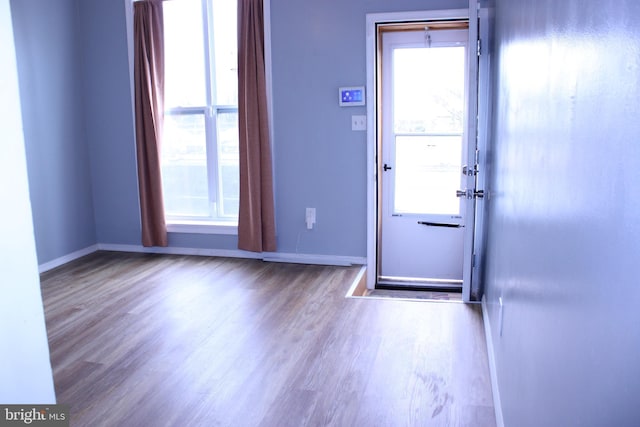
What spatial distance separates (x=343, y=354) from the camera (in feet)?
9.05

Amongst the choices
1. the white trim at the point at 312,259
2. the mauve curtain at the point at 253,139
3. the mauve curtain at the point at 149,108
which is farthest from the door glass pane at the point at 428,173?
the mauve curtain at the point at 149,108

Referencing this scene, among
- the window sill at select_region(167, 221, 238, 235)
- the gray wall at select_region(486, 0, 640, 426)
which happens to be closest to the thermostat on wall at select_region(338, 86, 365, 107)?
the window sill at select_region(167, 221, 238, 235)

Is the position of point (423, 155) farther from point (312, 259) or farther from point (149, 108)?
point (149, 108)

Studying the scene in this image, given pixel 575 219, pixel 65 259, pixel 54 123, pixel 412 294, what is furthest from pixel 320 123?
pixel 575 219

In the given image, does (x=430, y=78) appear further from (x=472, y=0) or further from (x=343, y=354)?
(x=343, y=354)

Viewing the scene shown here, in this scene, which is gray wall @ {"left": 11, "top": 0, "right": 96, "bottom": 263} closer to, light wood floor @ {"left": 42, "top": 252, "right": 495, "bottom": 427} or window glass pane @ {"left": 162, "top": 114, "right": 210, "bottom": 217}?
light wood floor @ {"left": 42, "top": 252, "right": 495, "bottom": 427}

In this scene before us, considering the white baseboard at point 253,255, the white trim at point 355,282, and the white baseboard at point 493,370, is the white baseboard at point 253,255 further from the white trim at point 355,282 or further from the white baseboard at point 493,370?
the white baseboard at point 493,370

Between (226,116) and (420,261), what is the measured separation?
7.10 feet

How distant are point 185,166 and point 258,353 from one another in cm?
251

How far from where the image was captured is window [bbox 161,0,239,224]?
449 cm

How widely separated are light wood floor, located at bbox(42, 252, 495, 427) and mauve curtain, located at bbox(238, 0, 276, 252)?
46 centimetres

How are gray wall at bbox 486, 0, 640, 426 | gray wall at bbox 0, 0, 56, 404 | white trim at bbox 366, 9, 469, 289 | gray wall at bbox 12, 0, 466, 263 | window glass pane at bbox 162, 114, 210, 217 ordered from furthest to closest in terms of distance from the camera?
window glass pane at bbox 162, 114, 210, 217
gray wall at bbox 12, 0, 466, 263
white trim at bbox 366, 9, 469, 289
gray wall at bbox 0, 0, 56, 404
gray wall at bbox 486, 0, 640, 426

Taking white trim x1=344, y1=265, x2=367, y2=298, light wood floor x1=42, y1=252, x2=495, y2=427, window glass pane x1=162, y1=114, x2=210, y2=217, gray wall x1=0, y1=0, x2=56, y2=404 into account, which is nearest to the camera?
gray wall x1=0, y1=0, x2=56, y2=404

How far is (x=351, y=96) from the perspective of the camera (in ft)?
13.6
